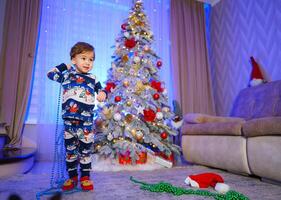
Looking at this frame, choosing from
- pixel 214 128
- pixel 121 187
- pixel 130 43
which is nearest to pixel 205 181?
pixel 121 187

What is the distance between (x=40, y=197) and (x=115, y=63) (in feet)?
5.85

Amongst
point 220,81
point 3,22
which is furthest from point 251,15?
point 3,22

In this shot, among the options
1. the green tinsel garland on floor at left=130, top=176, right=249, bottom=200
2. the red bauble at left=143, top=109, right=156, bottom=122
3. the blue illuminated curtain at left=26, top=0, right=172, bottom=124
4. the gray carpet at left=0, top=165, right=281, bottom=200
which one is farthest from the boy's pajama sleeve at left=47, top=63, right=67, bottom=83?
the blue illuminated curtain at left=26, top=0, right=172, bottom=124

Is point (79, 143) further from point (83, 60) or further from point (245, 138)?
point (245, 138)

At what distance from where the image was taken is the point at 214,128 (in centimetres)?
203

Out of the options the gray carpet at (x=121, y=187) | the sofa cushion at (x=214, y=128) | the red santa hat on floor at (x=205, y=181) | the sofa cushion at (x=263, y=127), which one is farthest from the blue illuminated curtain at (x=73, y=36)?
the red santa hat on floor at (x=205, y=181)

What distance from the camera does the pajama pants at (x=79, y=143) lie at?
1.44 meters

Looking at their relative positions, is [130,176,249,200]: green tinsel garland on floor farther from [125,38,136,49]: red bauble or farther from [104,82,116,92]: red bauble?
[125,38,136,49]: red bauble

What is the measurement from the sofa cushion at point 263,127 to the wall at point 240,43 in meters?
1.52

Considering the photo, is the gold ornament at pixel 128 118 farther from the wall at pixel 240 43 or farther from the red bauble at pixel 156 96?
the wall at pixel 240 43

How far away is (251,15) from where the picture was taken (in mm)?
3197

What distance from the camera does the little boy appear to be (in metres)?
1.43

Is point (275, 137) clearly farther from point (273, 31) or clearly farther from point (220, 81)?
point (220, 81)

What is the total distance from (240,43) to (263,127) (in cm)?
221
